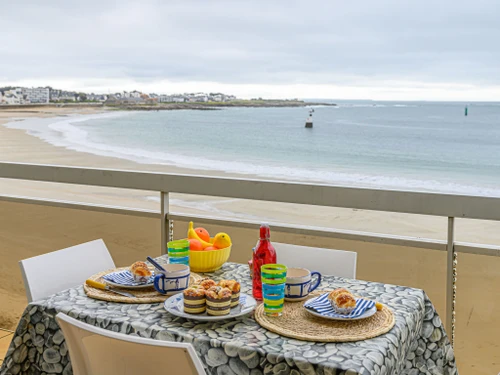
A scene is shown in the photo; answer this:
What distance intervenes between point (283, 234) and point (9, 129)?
32.2m

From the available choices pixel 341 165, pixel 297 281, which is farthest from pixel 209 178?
pixel 341 165

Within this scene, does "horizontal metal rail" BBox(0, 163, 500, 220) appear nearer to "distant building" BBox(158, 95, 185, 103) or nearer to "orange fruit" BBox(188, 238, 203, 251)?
"orange fruit" BBox(188, 238, 203, 251)

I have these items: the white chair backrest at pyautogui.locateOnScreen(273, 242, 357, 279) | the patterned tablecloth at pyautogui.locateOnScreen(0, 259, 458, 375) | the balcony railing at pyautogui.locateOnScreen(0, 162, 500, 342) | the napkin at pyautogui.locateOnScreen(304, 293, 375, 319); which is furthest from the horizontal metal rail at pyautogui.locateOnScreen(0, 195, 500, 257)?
the napkin at pyautogui.locateOnScreen(304, 293, 375, 319)

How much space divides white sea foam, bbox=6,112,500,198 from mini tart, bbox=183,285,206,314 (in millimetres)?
22928

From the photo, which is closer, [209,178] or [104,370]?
[104,370]

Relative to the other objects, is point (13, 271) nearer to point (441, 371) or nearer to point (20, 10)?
point (441, 371)

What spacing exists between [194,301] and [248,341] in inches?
7.9

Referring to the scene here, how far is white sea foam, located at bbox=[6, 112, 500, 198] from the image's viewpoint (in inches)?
1009

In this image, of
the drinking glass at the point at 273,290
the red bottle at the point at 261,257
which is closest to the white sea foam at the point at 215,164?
the red bottle at the point at 261,257

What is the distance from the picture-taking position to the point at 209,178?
8.41ft

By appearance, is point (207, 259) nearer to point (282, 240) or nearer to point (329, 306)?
point (329, 306)

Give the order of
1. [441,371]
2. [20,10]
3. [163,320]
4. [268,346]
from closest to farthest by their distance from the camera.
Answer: [268,346]
[163,320]
[441,371]
[20,10]

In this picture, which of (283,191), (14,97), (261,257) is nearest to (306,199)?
(283,191)

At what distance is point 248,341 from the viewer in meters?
1.30
